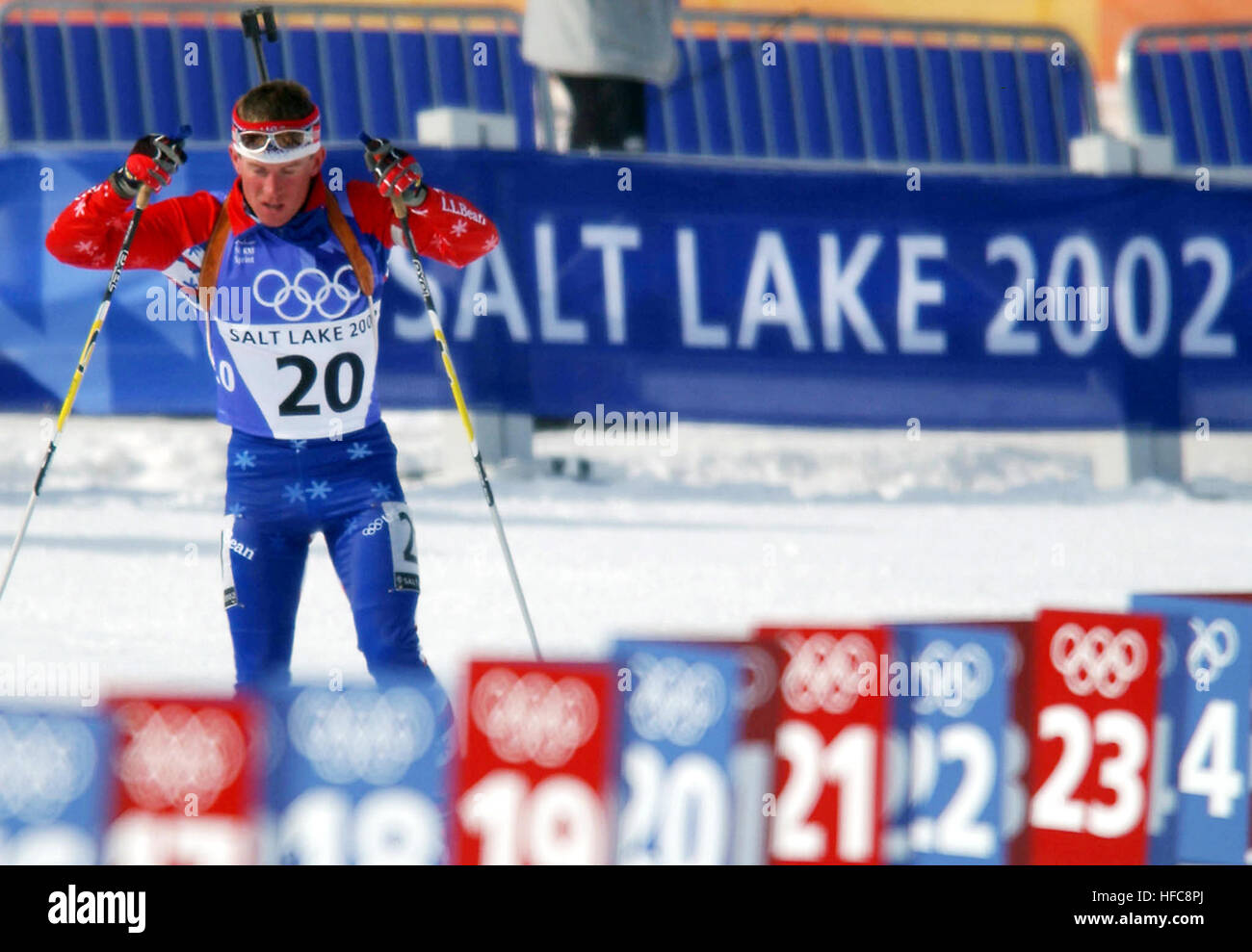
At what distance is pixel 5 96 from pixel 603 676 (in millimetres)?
7946

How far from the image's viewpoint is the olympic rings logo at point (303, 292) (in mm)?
4320

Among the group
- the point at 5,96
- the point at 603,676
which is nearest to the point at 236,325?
the point at 603,676

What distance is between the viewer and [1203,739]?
144 inches

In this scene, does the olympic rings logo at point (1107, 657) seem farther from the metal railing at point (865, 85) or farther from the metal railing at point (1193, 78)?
the metal railing at point (1193, 78)

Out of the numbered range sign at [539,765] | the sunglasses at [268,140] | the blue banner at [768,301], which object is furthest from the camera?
the blue banner at [768,301]

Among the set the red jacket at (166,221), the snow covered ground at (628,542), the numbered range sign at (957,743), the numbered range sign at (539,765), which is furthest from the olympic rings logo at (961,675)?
the snow covered ground at (628,542)

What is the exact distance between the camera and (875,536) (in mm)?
→ 8516

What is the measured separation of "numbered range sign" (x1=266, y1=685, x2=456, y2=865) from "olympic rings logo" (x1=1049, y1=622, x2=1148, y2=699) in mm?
1292

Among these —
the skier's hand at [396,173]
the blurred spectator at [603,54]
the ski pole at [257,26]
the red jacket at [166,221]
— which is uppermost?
the blurred spectator at [603,54]

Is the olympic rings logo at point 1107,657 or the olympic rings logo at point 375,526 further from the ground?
the olympic rings logo at point 375,526

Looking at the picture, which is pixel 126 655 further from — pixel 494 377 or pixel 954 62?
pixel 954 62

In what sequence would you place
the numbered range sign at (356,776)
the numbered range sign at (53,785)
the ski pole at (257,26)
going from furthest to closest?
the ski pole at (257,26) → the numbered range sign at (356,776) → the numbered range sign at (53,785)

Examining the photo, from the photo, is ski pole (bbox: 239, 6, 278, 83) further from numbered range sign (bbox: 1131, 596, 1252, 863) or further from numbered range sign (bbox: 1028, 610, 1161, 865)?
numbered range sign (bbox: 1131, 596, 1252, 863)

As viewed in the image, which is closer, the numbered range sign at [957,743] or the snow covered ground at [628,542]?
the numbered range sign at [957,743]
